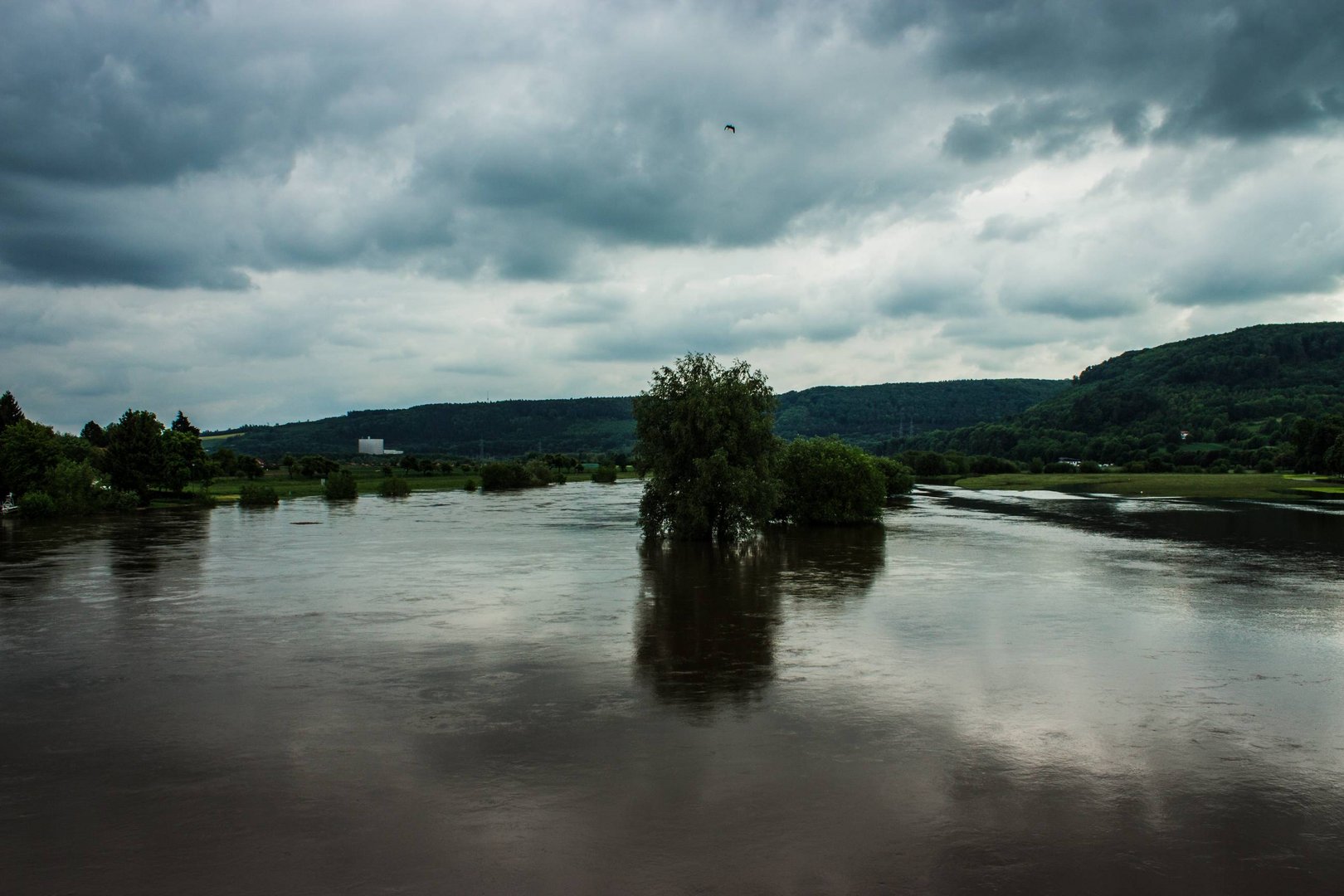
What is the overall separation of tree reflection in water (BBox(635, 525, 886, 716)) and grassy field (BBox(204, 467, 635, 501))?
7288 centimetres

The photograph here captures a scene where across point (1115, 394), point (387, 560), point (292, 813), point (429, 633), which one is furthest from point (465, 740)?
point (1115, 394)

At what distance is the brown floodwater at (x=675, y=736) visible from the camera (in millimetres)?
10852

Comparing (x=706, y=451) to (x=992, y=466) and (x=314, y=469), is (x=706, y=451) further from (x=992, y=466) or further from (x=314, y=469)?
(x=992, y=466)

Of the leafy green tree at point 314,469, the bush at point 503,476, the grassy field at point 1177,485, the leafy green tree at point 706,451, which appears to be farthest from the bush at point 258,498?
the grassy field at point 1177,485

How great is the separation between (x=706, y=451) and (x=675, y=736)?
1357 inches

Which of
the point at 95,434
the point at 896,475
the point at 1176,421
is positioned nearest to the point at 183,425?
the point at 95,434

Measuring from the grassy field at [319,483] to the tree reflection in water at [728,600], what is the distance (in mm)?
72878

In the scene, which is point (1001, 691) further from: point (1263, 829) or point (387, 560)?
point (387, 560)

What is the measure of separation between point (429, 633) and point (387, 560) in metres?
20.4

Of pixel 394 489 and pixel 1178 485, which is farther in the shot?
pixel 394 489

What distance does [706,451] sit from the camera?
1955 inches

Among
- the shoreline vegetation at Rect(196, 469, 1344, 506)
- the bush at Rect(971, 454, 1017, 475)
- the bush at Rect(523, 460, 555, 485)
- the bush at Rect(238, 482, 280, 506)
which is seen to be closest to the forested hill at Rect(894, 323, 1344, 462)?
the bush at Rect(971, 454, 1017, 475)

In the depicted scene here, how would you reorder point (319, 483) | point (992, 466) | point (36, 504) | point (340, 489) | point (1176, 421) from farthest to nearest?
1. point (1176, 421)
2. point (992, 466)
3. point (319, 483)
4. point (340, 489)
5. point (36, 504)

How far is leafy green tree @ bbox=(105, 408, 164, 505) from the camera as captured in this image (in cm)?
8412
